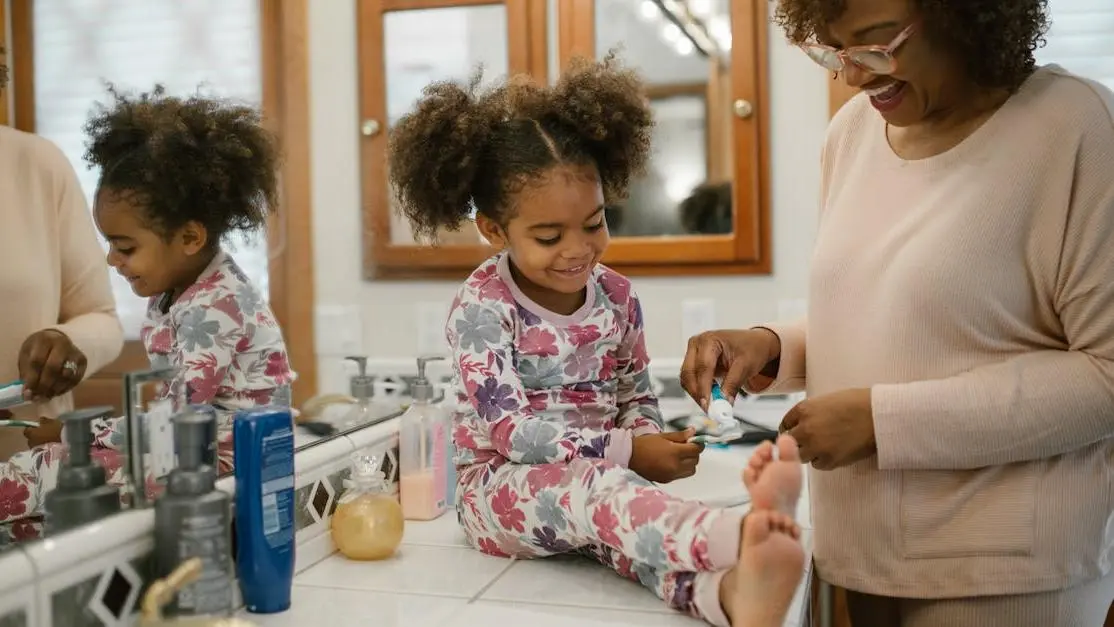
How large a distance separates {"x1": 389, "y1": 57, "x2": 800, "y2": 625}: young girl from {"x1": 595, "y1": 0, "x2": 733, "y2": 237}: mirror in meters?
0.73

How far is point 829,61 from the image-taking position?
3.76 ft

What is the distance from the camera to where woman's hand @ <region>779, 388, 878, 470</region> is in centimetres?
110

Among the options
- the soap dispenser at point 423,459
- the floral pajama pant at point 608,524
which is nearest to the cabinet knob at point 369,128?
the soap dispenser at point 423,459

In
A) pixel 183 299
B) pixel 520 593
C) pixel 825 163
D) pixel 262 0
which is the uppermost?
pixel 262 0

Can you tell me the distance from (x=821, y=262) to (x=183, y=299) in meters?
0.73

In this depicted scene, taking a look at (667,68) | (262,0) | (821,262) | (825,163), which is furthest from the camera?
(667,68)

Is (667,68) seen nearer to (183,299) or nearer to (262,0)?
(262,0)

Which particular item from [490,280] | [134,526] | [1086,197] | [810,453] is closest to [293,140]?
[490,280]

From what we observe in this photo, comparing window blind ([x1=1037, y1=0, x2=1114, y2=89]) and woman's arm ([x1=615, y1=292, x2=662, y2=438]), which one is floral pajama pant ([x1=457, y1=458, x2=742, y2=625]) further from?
window blind ([x1=1037, y1=0, x2=1114, y2=89])

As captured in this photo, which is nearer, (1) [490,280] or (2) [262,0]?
(1) [490,280]

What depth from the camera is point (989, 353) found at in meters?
1.10

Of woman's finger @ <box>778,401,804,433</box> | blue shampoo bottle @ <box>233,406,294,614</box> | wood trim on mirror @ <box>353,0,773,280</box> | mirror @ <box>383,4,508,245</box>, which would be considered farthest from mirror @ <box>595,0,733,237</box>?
blue shampoo bottle @ <box>233,406,294,614</box>

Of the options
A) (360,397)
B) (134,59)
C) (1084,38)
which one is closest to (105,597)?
(134,59)

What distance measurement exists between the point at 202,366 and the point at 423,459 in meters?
0.46
